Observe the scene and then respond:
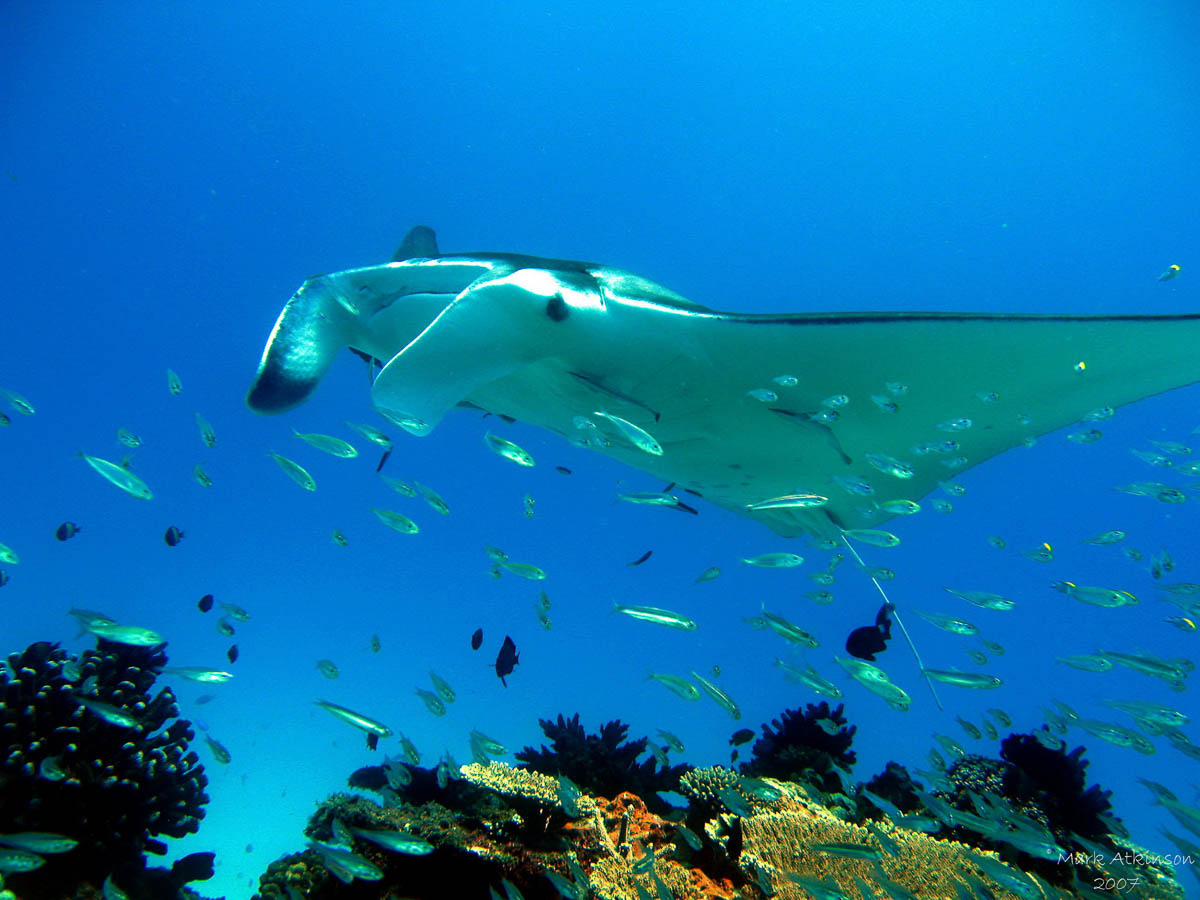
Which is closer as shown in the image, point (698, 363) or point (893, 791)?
point (698, 363)

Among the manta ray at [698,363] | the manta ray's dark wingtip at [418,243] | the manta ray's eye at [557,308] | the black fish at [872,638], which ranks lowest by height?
the black fish at [872,638]

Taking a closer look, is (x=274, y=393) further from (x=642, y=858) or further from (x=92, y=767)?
(x=642, y=858)

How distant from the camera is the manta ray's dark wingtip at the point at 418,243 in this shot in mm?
5637

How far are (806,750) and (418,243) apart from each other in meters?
6.18

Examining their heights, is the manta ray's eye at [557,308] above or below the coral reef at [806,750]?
above

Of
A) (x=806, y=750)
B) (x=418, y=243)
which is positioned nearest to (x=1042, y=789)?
(x=806, y=750)

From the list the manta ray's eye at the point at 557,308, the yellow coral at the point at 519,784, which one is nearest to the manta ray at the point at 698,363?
the manta ray's eye at the point at 557,308

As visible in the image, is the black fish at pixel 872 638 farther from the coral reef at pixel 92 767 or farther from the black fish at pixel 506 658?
the coral reef at pixel 92 767

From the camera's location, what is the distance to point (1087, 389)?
11.9ft

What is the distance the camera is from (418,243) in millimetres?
5680

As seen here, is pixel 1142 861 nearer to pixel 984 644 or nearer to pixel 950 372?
pixel 984 644

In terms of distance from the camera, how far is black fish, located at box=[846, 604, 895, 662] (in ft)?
16.1

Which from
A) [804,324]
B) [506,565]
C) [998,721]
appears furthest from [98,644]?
[998,721]

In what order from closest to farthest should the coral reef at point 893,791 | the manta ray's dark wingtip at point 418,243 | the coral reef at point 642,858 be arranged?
1. the coral reef at point 642,858
2. the coral reef at point 893,791
3. the manta ray's dark wingtip at point 418,243
